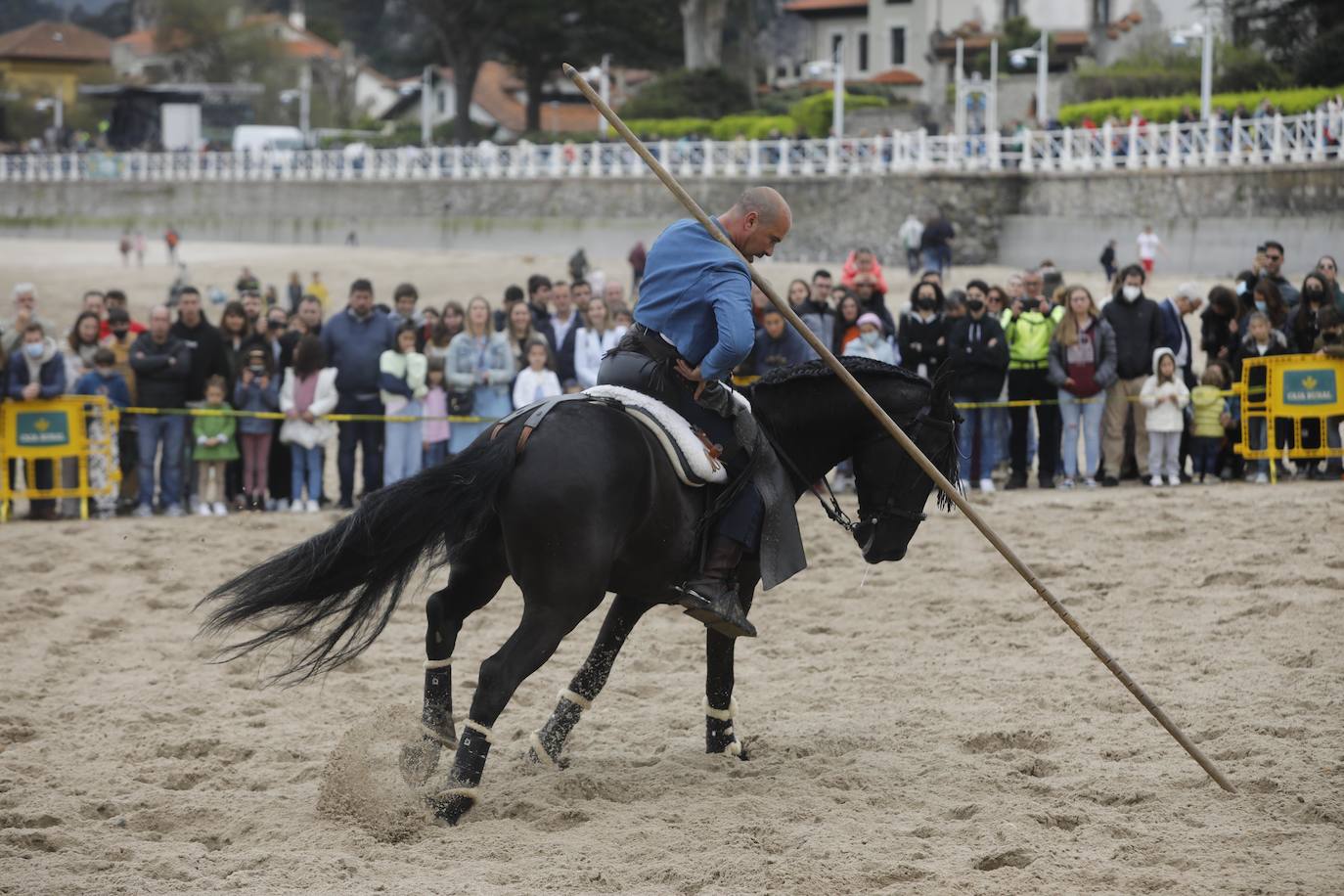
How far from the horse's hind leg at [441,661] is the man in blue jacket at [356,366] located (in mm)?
7645

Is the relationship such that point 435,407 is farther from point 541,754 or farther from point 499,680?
point 499,680

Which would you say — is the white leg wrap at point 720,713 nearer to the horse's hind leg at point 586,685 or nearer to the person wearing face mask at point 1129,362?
the horse's hind leg at point 586,685

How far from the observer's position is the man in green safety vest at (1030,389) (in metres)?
14.8

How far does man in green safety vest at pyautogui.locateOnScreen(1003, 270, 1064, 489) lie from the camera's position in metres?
14.8

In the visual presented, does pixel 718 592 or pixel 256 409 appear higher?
pixel 256 409

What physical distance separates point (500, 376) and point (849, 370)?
7.17 metres

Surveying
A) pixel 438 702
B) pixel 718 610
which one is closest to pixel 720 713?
pixel 718 610

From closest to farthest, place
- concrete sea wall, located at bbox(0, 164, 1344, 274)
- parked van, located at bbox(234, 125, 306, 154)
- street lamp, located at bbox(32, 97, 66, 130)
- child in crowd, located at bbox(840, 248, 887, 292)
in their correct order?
child in crowd, located at bbox(840, 248, 887, 292)
concrete sea wall, located at bbox(0, 164, 1344, 274)
parked van, located at bbox(234, 125, 306, 154)
street lamp, located at bbox(32, 97, 66, 130)

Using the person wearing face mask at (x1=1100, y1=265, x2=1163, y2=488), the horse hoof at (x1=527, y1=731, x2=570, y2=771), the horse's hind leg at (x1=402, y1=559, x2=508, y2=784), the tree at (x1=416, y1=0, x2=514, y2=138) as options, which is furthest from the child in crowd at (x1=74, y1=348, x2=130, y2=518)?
the tree at (x1=416, y1=0, x2=514, y2=138)

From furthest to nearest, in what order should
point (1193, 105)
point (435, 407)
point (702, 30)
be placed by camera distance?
point (702, 30) → point (1193, 105) → point (435, 407)

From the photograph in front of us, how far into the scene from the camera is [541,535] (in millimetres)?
6605

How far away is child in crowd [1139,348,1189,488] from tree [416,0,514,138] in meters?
49.0

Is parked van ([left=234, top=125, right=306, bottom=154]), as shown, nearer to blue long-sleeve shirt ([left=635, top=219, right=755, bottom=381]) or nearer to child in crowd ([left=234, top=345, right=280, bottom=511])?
child in crowd ([left=234, top=345, right=280, bottom=511])

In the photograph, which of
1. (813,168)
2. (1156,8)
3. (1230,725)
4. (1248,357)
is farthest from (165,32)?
(1230,725)
